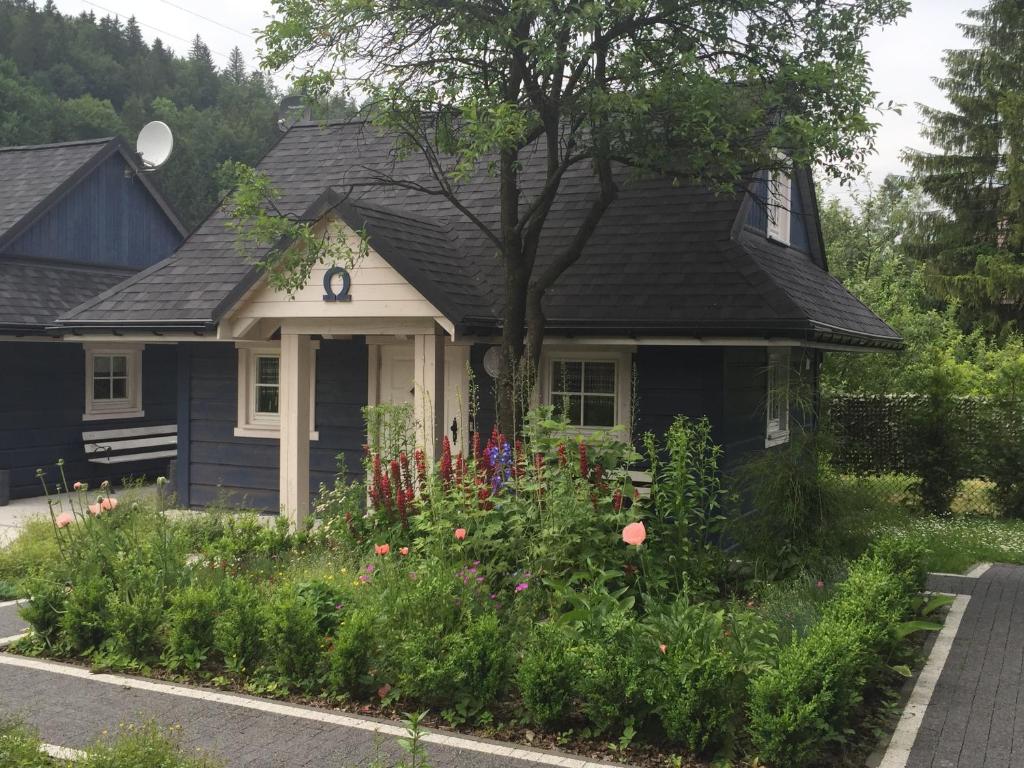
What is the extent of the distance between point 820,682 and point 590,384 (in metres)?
6.88

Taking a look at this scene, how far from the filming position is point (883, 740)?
5.70 meters

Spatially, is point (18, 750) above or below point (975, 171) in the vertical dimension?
below

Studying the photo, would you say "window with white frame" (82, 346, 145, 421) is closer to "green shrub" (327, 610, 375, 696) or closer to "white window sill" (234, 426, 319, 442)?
"white window sill" (234, 426, 319, 442)

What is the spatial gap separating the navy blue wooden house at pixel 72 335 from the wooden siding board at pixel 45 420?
0.05ft

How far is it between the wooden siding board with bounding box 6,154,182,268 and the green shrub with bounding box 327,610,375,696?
12931mm

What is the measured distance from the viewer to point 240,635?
6.46m

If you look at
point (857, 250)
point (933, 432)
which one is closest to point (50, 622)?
point (933, 432)

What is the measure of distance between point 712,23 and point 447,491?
17.6 ft

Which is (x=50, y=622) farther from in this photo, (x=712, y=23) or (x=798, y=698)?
(x=712, y=23)

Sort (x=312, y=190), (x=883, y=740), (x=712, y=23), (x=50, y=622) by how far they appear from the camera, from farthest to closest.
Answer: (x=312, y=190) < (x=712, y=23) < (x=50, y=622) < (x=883, y=740)

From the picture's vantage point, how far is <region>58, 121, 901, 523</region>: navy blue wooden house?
1091 centimetres

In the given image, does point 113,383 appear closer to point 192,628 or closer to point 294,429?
point 294,429

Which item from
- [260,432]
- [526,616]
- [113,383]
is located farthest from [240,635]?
[113,383]

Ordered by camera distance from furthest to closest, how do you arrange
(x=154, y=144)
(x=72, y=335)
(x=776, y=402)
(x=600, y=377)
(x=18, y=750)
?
(x=154, y=144) → (x=72, y=335) → (x=776, y=402) → (x=600, y=377) → (x=18, y=750)
